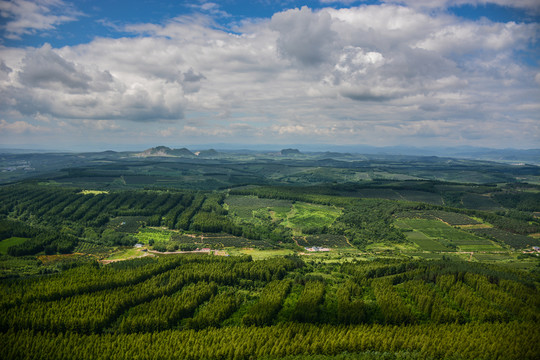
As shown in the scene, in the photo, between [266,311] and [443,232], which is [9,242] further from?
[443,232]

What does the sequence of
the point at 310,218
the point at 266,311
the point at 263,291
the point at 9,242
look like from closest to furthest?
the point at 266,311 → the point at 263,291 → the point at 9,242 → the point at 310,218

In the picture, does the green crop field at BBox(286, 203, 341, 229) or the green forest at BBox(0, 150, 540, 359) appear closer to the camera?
the green forest at BBox(0, 150, 540, 359)

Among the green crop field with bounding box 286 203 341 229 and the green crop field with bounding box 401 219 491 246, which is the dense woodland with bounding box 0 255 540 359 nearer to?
the green crop field with bounding box 401 219 491 246

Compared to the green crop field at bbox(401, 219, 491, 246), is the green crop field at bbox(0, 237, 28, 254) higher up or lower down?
higher up

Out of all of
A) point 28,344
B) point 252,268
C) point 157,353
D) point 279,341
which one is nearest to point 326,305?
point 279,341

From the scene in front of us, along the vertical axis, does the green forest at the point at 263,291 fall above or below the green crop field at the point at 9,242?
below

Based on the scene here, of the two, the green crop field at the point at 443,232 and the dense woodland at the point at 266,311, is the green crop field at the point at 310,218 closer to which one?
the green crop field at the point at 443,232

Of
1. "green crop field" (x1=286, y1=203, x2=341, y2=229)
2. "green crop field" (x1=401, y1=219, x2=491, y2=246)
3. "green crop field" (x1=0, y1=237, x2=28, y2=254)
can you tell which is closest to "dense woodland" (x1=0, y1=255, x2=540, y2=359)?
"green crop field" (x1=401, y1=219, x2=491, y2=246)

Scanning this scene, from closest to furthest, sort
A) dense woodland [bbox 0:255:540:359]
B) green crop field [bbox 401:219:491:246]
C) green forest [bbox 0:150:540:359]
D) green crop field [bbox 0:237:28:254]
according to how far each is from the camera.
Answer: dense woodland [bbox 0:255:540:359] < green forest [bbox 0:150:540:359] < green crop field [bbox 0:237:28:254] < green crop field [bbox 401:219:491:246]

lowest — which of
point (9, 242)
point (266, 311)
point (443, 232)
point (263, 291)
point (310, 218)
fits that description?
point (263, 291)

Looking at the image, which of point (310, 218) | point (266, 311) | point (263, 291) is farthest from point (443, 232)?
point (266, 311)

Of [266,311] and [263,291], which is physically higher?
[266,311]

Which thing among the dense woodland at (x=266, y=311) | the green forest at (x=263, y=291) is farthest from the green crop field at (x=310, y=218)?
the dense woodland at (x=266, y=311)
